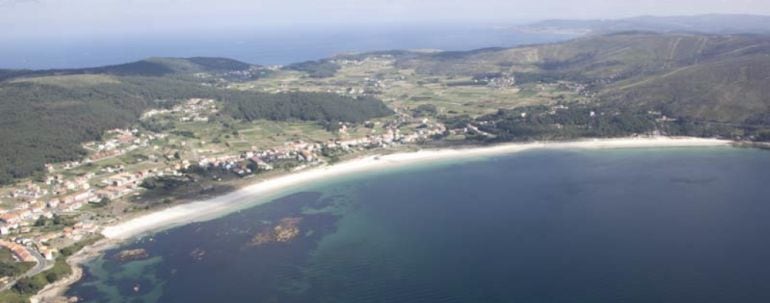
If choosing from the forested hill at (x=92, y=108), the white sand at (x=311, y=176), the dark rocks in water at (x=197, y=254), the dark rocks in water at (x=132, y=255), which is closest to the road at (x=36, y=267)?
the dark rocks in water at (x=132, y=255)

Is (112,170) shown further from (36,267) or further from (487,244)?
(487,244)

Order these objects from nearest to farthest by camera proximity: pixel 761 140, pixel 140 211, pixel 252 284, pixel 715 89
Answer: pixel 252 284
pixel 140 211
pixel 761 140
pixel 715 89

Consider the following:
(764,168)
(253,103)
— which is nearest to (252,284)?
(764,168)

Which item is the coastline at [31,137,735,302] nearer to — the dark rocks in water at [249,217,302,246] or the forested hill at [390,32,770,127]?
the dark rocks in water at [249,217,302,246]

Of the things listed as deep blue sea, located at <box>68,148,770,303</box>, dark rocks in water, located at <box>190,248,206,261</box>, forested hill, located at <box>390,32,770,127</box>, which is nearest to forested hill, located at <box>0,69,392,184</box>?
dark rocks in water, located at <box>190,248,206,261</box>

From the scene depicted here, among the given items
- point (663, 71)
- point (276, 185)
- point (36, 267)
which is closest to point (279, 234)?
point (276, 185)

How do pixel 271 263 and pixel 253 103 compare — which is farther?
pixel 253 103

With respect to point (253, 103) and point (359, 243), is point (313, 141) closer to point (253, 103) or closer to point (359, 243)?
point (253, 103)

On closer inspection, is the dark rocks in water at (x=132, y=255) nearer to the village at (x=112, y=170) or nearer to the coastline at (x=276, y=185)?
the coastline at (x=276, y=185)
